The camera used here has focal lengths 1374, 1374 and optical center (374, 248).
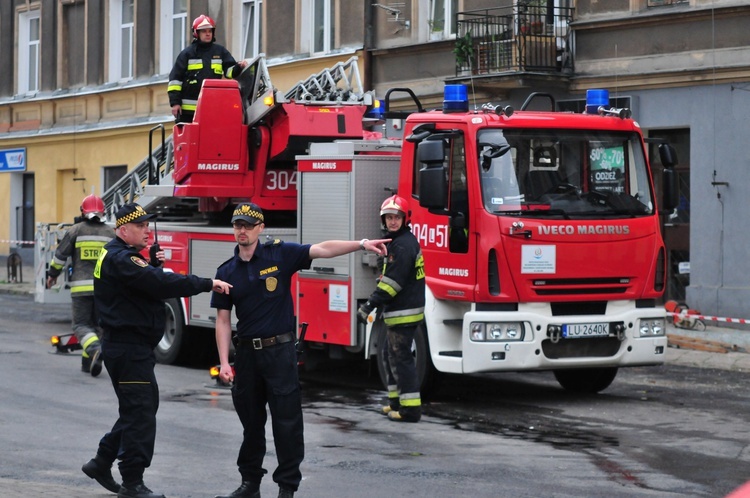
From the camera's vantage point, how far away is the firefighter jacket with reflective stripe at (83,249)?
45.4ft

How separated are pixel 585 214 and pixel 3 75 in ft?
91.6

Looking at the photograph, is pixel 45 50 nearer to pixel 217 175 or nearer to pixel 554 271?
pixel 217 175

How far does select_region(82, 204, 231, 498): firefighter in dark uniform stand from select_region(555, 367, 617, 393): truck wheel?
19.2 ft

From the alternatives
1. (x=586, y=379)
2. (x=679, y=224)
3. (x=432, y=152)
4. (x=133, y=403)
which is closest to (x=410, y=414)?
(x=432, y=152)

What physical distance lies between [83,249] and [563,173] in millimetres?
5049

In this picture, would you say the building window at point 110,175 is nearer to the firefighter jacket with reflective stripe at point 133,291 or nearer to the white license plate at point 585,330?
the white license plate at point 585,330

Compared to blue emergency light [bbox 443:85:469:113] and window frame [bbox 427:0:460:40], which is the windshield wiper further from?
window frame [bbox 427:0:460:40]

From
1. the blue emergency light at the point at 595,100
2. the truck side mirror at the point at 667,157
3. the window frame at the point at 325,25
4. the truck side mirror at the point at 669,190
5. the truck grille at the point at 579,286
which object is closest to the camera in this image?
the truck grille at the point at 579,286

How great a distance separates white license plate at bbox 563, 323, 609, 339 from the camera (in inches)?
459

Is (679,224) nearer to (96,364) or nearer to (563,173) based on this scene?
(563,173)

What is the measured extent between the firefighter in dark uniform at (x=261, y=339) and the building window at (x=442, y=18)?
52.1 feet

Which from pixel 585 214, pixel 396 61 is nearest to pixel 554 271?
pixel 585 214

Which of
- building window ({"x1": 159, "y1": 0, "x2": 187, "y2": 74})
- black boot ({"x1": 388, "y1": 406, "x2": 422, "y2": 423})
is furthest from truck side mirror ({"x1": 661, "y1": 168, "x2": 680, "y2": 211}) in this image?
building window ({"x1": 159, "y1": 0, "x2": 187, "y2": 74})

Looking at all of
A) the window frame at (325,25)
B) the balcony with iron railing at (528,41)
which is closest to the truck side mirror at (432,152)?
the balcony with iron railing at (528,41)
